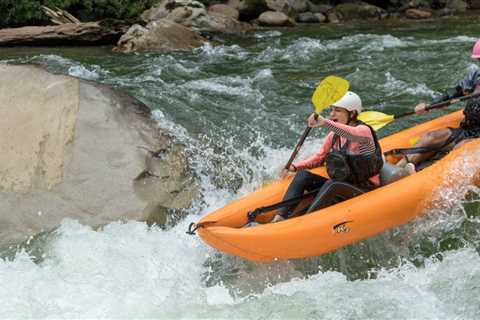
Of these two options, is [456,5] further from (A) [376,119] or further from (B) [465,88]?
(A) [376,119]

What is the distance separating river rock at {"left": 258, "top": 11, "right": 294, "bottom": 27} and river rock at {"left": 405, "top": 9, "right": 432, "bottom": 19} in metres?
3.36

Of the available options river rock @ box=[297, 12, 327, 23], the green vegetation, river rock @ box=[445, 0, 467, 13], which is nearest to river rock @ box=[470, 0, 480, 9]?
river rock @ box=[445, 0, 467, 13]

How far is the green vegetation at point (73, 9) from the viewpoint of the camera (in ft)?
42.6

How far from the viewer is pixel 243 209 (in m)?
4.20

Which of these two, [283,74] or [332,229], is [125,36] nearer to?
[283,74]

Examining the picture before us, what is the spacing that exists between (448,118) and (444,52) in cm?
459

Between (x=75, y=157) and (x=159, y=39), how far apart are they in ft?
19.8

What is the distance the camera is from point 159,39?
10375mm

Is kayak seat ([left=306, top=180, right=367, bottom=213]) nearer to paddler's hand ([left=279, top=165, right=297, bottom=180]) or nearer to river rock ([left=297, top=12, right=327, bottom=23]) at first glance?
paddler's hand ([left=279, top=165, right=297, bottom=180])

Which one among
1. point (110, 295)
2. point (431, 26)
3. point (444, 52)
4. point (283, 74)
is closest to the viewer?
point (110, 295)

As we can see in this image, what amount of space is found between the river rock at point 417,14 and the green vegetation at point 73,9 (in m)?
6.14

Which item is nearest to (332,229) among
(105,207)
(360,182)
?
(360,182)

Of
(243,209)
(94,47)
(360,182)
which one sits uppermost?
(360,182)

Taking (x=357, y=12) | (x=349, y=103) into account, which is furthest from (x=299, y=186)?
(x=357, y=12)
